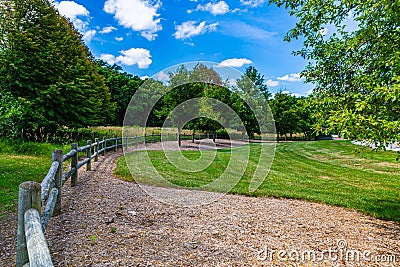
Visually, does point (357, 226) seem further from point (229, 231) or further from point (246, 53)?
point (246, 53)

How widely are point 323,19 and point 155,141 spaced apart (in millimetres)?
23867

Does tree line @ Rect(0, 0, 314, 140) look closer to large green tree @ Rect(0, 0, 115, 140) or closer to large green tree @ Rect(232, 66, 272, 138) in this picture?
large green tree @ Rect(0, 0, 115, 140)

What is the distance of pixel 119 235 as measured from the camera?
14.0 feet

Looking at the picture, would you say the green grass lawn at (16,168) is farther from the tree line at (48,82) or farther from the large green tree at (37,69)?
the large green tree at (37,69)

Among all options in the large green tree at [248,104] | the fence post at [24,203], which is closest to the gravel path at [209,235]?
the fence post at [24,203]

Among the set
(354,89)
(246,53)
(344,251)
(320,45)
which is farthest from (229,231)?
(246,53)

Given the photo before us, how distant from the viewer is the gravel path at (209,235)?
12.1 feet

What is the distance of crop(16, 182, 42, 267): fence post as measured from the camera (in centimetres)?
237
